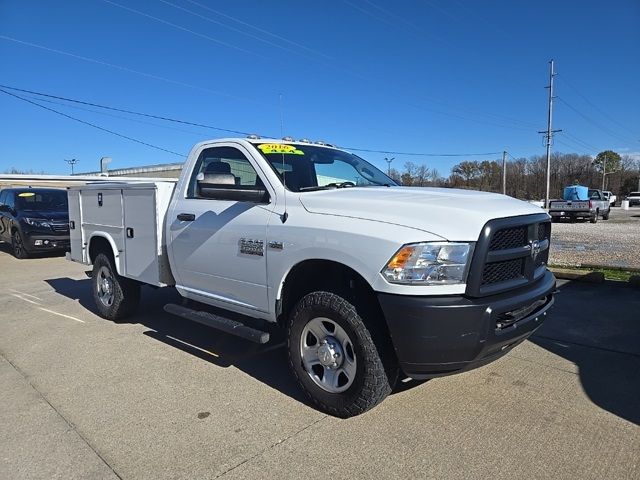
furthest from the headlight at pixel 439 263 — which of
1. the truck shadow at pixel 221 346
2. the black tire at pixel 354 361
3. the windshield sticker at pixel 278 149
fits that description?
the windshield sticker at pixel 278 149

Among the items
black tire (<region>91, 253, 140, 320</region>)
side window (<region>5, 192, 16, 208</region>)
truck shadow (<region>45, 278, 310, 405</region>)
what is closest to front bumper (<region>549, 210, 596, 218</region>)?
truck shadow (<region>45, 278, 310, 405</region>)

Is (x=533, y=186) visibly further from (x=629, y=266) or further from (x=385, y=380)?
(x=385, y=380)

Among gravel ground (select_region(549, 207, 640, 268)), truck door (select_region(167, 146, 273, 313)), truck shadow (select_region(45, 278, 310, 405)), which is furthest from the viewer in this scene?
gravel ground (select_region(549, 207, 640, 268))

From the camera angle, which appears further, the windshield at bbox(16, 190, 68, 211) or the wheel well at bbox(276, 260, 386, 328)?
the windshield at bbox(16, 190, 68, 211)

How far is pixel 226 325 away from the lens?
4.15 m

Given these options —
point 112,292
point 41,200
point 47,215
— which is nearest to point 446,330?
point 112,292

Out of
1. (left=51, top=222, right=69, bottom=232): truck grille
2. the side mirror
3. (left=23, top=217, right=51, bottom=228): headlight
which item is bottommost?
(left=51, top=222, right=69, bottom=232): truck grille

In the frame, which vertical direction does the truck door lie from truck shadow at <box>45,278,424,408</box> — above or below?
above

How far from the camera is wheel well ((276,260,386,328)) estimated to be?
10.9 ft

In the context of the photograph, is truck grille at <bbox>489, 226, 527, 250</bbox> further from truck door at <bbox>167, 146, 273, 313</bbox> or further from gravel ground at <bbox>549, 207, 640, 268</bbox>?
gravel ground at <bbox>549, 207, 640, 268</bbox>

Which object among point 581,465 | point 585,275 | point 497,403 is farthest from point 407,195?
point 585,275

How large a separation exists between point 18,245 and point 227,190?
39.4 ft

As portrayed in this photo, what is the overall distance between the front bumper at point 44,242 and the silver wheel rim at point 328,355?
11820mm

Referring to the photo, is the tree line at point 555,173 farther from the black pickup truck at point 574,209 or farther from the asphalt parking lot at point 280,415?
the asphalt parking lot at point 280,415
